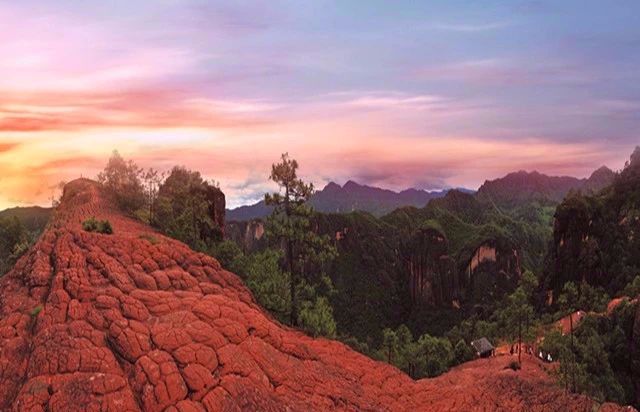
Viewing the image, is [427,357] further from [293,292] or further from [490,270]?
[490,270]

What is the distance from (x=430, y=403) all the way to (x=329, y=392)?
24.9ft

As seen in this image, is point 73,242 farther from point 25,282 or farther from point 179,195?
point 179,195

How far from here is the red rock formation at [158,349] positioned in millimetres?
16484

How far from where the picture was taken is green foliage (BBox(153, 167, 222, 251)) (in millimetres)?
39812

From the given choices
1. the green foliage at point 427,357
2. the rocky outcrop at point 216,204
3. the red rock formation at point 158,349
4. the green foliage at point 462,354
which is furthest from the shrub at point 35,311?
the green foliage at point 462,354

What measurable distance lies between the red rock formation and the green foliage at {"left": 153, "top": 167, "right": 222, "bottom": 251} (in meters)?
12.3

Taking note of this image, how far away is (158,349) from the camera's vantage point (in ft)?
59.3

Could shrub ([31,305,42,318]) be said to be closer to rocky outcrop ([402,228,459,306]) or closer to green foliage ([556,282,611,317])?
green foliage ([556,282,611,317])

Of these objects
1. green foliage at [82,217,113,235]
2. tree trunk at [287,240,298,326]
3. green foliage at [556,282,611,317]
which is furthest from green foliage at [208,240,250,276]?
green foliage at [556,282,611,317]

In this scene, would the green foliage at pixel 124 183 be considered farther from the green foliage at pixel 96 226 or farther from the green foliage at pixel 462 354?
the green foliage at pixel 462 354

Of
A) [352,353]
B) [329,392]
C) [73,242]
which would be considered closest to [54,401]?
[73,242]

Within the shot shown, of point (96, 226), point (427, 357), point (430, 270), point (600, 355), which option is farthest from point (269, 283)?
point (430, 270)

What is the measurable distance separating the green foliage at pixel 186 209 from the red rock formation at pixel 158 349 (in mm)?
12327

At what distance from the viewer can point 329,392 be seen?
71.5ft
